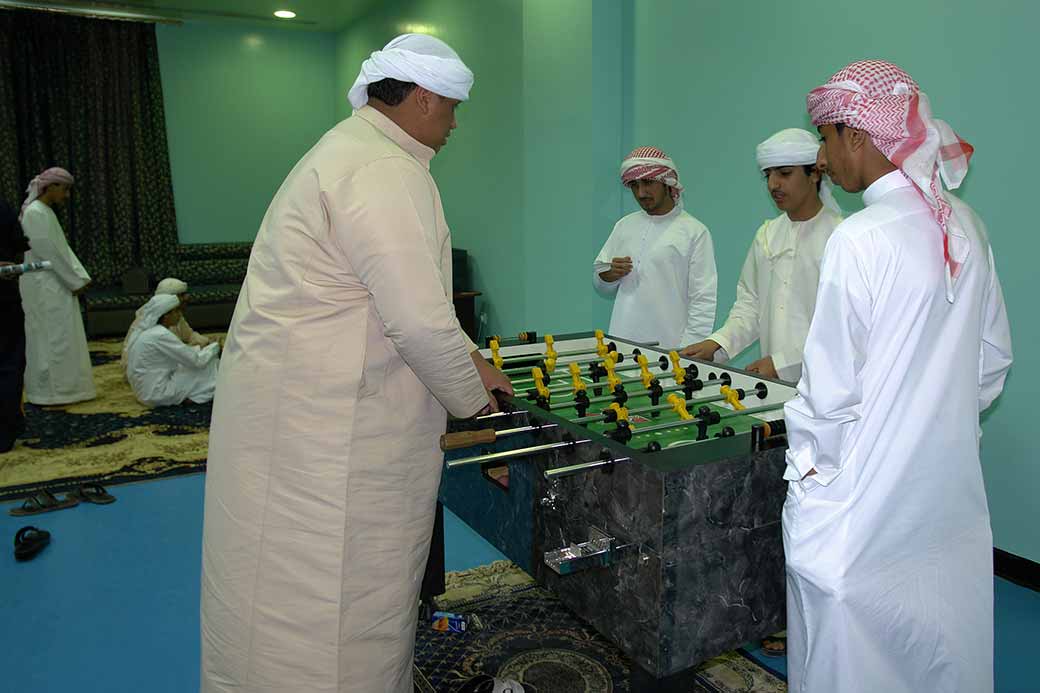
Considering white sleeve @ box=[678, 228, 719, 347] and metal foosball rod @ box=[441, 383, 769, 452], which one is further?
white sleeve @ box=[678, 228, 719, 347]

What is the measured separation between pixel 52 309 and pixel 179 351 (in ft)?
3.32

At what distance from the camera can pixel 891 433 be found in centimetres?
169

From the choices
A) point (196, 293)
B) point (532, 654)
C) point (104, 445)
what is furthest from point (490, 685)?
point (196, 293)

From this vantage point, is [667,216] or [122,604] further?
[667,216]

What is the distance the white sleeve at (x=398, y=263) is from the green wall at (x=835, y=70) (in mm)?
2610

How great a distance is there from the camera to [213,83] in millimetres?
9977

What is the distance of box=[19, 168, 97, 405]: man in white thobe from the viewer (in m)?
5.79

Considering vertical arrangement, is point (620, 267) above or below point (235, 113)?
below

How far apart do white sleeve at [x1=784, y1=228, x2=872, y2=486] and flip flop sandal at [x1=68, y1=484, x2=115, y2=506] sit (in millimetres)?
3745

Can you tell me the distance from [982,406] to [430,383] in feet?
4.64

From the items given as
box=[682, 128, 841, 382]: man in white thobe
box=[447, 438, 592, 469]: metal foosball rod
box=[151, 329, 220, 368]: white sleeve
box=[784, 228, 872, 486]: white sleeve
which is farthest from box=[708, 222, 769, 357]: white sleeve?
box=[151, 329, 220, 368]: white sleeve

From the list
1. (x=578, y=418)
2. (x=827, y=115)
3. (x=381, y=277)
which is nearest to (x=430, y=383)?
(x=381, y=277)

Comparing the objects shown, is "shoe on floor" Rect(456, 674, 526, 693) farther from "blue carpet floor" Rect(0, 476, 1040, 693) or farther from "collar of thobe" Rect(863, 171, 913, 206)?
"collar of thobe" Rect(863, 171, 913, 206)

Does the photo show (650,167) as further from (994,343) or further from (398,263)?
(398,263)
